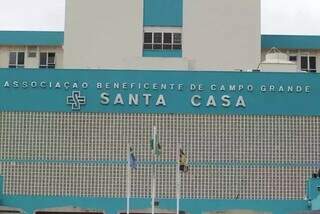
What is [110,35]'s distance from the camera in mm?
54250

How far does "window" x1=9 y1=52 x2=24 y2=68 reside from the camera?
60.6 m

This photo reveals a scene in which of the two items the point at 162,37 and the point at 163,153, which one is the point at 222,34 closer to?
the point at 162,37

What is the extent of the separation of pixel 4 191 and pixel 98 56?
10.9 m

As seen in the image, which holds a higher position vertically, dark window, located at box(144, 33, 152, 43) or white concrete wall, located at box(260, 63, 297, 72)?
dark window, located at box(144, 33, 152, 43)

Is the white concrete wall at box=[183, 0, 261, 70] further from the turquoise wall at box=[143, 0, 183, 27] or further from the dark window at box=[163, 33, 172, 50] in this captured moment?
the dark window at box=[163, 33, 172, 50]

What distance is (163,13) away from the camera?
5431cm

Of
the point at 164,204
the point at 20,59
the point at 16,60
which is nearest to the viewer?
the point at 164,204

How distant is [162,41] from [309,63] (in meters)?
11.3

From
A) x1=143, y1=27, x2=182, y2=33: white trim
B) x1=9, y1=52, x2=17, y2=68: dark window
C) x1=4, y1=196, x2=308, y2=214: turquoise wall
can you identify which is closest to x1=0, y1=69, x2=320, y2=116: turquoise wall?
x1=4, y1=196, x2=308, y2=214: turquoise wall

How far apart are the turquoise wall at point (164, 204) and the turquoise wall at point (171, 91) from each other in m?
4.85

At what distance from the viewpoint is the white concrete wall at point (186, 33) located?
2122 inches

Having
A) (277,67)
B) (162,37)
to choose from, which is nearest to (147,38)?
(162,37)

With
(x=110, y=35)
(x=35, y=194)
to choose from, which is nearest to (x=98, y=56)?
(x=110, y=35)

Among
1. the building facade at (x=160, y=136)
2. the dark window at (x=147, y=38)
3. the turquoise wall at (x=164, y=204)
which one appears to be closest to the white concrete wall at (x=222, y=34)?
the dark window at (x=147, y=38)
